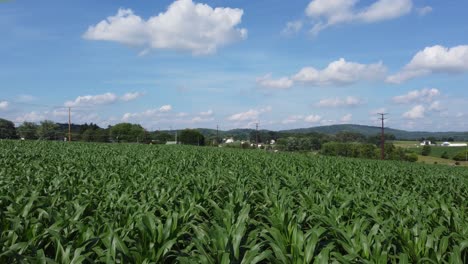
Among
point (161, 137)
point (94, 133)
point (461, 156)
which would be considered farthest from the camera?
point (161, 137)

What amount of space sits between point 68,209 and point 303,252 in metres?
2.75

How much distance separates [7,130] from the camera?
71.1 metres

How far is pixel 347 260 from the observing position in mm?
3051

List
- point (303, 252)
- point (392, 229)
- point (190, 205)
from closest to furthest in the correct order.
A: 1. point (303, 252)
2. point (392, 229)
3. point (190, 205)

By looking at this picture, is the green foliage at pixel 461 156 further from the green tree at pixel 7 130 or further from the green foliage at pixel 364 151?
the green tree at pixel 7 130

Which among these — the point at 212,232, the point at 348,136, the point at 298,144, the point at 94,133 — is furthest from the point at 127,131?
the point at 212,232

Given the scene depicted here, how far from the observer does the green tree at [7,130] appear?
70.2m

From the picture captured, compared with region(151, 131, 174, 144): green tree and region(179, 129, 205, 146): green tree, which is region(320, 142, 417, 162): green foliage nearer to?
region(179, 129, 205, 146): green tree

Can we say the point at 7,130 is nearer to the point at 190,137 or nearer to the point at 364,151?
the point at 190,137

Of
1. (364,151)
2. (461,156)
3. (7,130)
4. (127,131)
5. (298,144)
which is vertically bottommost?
(461,156)

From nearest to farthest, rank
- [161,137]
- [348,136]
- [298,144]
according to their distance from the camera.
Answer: [298,144], [161,137], [348,136]

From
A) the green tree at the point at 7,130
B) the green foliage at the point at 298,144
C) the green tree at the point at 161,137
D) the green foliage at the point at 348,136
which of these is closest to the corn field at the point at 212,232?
the green tree at the point at 7,130

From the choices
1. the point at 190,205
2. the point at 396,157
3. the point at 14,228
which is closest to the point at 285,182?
the point at 190,205

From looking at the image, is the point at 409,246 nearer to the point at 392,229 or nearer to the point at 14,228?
the point at 392,229
